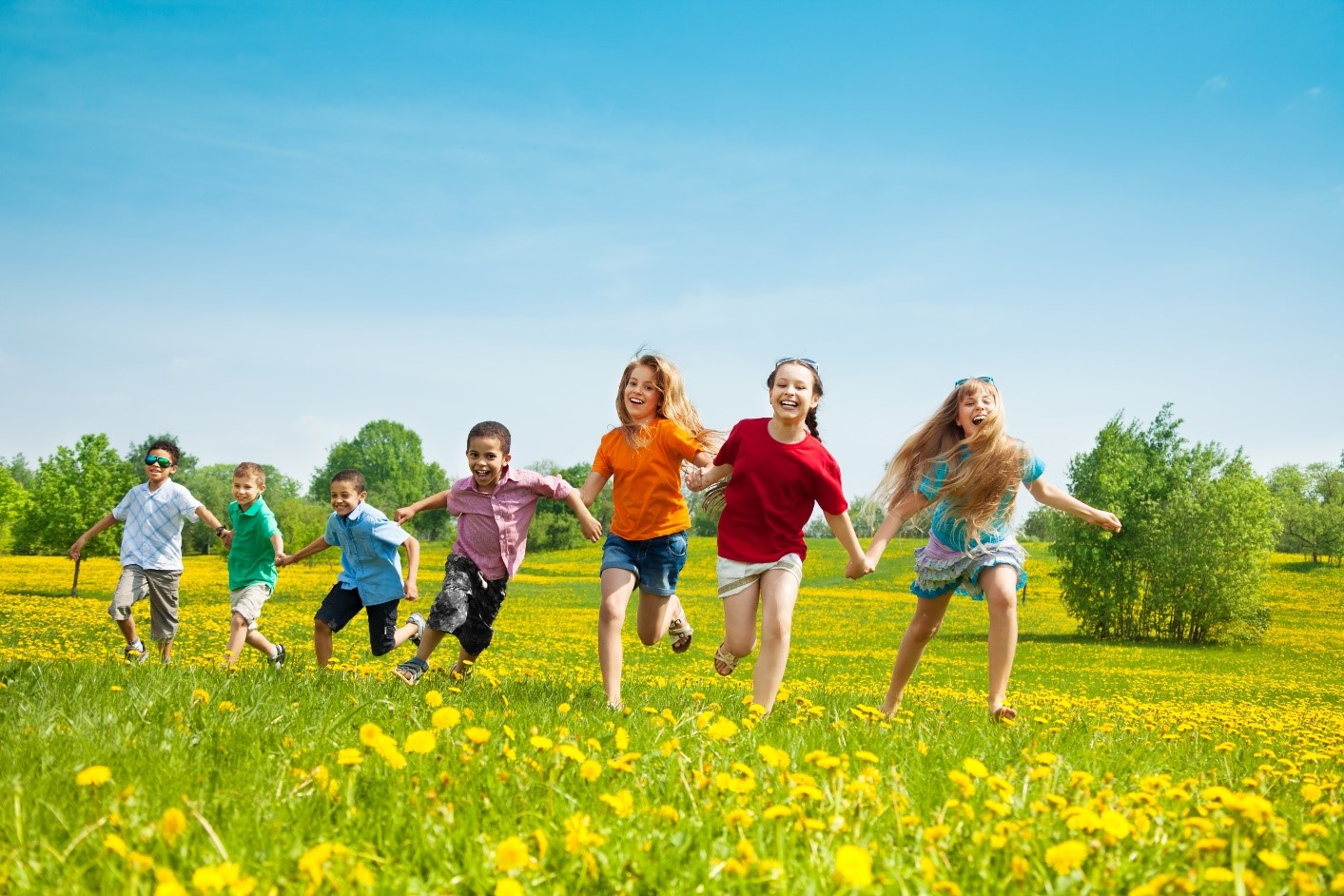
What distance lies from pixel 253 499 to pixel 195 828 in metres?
6.85

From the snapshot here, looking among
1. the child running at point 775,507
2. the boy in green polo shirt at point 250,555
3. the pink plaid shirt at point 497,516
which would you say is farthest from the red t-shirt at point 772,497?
the boy in green polo shirt at point 250,555

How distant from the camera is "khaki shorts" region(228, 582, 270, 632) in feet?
28.5

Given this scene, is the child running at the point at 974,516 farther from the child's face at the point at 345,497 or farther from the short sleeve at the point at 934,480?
the child's face at the point at 345,497

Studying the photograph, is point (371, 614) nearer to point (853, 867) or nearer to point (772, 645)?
point (772, 645)

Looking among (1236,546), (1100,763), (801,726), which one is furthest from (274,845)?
(1236,546)

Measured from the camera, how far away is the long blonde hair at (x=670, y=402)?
669 centimetres

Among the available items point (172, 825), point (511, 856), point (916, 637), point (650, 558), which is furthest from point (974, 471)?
point (172, 825)

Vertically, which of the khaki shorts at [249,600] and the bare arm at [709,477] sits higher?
the bare arm at [709,477]

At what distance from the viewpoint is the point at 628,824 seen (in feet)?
8.61

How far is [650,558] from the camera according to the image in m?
6.40

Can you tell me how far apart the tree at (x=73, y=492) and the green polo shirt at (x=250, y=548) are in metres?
28.3

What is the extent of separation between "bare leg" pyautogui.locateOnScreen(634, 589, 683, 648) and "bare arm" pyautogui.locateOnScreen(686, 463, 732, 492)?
2.56 ft

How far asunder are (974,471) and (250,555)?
648cm

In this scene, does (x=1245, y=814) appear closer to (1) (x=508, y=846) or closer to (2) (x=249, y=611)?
(1) (x=508, y=846)
